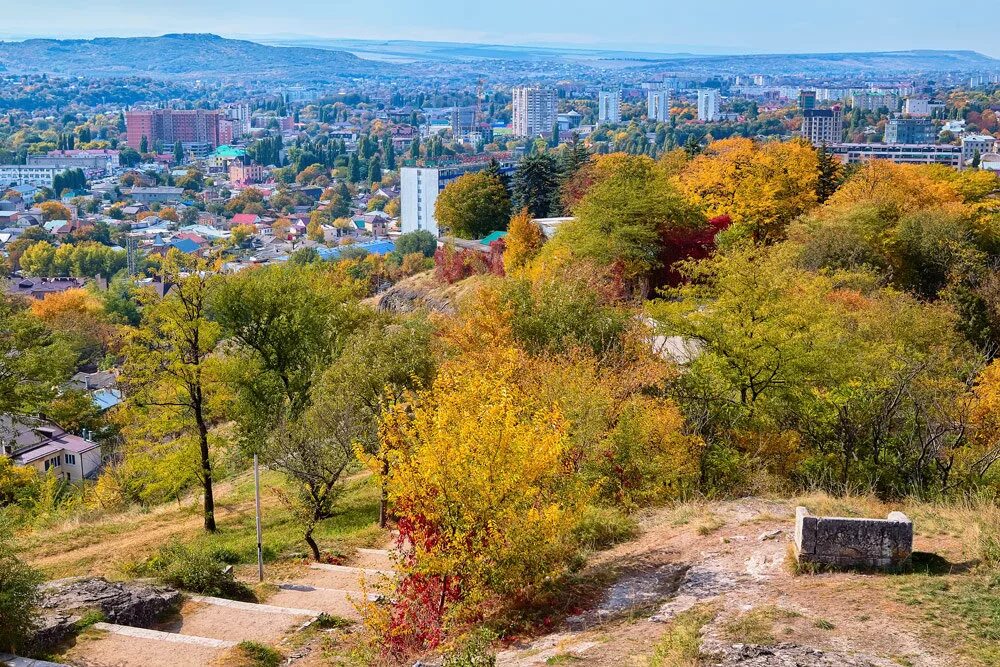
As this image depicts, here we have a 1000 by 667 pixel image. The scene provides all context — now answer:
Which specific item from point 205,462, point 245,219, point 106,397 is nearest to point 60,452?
point 106,397

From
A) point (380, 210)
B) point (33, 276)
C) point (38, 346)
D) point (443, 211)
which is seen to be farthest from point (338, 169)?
point (38, 346)

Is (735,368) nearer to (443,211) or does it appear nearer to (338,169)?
(443,211)

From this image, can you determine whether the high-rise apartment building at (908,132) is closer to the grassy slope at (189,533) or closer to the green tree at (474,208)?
the green tree at (474,208)

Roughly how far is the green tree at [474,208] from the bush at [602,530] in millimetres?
25677

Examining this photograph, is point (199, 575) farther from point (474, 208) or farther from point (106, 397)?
point (106, 397)

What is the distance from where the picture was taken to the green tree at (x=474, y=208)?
3559cm

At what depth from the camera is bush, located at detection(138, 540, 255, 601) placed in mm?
10508

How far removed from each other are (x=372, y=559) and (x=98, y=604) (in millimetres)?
3419

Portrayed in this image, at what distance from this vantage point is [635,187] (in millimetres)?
24531

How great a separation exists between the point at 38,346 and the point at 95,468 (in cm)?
1733

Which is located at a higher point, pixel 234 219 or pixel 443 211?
pixel 443 211

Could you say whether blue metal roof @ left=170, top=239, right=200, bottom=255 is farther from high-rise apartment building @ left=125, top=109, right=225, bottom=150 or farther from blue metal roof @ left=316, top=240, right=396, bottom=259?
high-rise apartment building @ left=125, top=109, right=225, bottom=150

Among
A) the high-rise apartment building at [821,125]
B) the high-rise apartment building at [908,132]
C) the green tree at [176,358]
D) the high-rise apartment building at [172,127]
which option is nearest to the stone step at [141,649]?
the green tree at [176,358]

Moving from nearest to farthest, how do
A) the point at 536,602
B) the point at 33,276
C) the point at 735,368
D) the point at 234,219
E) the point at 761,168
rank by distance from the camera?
the point at 536,602, the point at 735,368, the point at 761,168, the point at 33,276, the point at 234,219
